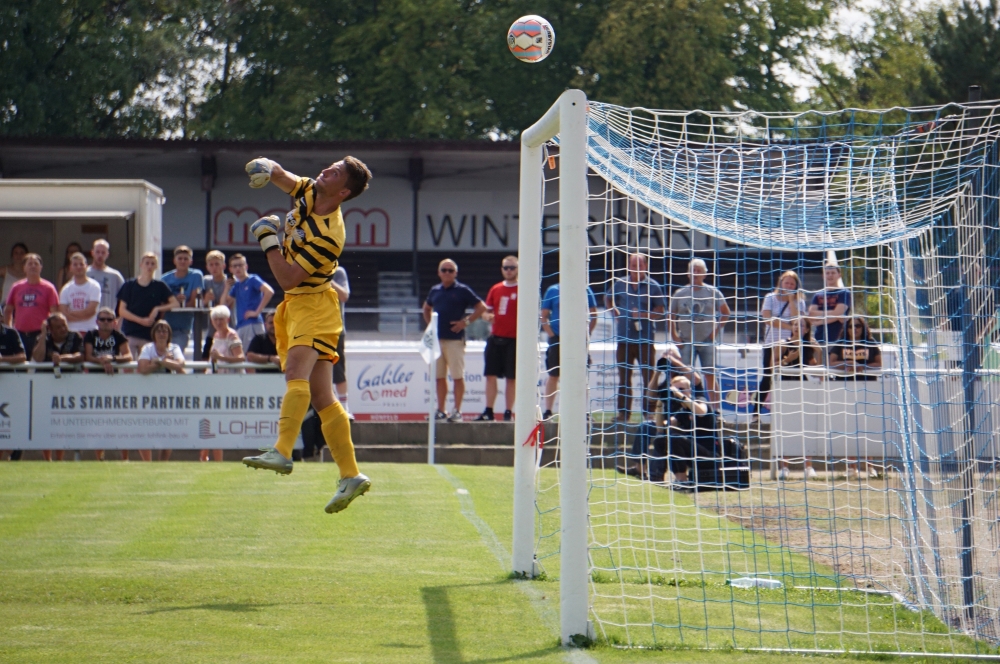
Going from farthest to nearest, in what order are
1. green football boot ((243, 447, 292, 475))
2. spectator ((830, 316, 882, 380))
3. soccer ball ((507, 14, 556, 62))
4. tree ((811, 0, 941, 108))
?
tree ((811, 0, 941, 108)) < spectator ((830, 316, 882, 380)) < soccer ball ((507, 14, 556, 62)) < green football boot ((243, 447, 292, 475))

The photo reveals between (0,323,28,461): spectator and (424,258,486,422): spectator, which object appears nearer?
(0,323,28,461): spectator

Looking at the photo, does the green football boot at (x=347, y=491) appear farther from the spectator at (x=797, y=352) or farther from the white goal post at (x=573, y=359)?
the spectator at (x=797, y=352)

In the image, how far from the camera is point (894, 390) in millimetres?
8680

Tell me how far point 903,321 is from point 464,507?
4316mm

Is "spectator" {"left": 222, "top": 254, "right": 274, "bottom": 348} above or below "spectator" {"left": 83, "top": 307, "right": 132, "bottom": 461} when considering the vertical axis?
above

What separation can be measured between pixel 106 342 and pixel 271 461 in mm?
8451

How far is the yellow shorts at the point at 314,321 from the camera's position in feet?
24.2

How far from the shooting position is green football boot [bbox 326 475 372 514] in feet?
24.0

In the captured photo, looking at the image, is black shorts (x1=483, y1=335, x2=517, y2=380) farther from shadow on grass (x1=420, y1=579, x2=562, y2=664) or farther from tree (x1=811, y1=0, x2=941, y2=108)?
tree (x1=811, y1=0, x2=941, y2=108)

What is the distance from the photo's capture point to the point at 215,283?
16.1 m

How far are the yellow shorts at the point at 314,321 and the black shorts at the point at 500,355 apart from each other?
8222 millimetres

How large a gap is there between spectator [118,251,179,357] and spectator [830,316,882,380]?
8352mm

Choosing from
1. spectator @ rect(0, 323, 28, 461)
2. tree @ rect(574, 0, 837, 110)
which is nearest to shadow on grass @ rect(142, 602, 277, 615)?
spectator @ rect(0, 323, 28, 461)

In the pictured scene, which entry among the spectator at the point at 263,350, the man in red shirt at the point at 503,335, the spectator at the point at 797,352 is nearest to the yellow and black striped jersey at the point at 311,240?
the spectator at the point at 797,352
